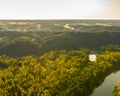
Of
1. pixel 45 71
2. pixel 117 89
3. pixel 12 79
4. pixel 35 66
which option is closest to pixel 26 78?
pixel 12 79

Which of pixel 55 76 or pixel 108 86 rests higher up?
pixel 55 76

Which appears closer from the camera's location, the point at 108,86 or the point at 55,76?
the point at 108,86

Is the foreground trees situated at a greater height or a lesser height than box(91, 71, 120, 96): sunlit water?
greater

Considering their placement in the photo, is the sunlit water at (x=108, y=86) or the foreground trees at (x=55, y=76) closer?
the foreground trees at (x=55, y=76)

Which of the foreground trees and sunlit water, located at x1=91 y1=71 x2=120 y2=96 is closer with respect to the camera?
the foreground trees

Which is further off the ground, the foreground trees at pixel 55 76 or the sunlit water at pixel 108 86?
the foreground trees at pixel 55 76
